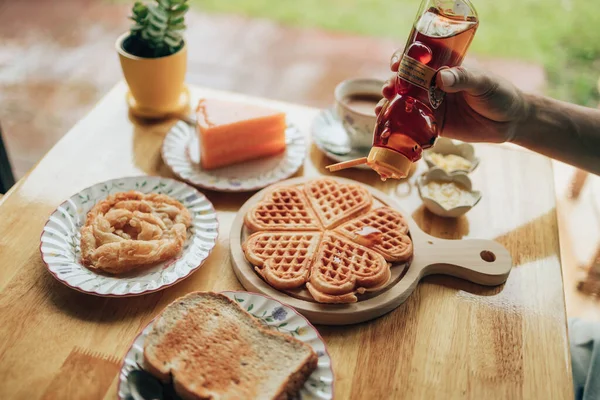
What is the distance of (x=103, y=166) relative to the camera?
203cm

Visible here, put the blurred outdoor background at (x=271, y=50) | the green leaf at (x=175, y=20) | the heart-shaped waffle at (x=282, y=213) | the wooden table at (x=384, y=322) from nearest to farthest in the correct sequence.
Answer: the wooden table at (x=384, y=322) → the heart-shaped waffle at (x=282, y=213) → the green leaf at (x=175, y=20) → the blurred outdoor background at (x=271, y=50)

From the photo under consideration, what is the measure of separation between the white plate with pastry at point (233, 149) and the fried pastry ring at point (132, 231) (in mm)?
228

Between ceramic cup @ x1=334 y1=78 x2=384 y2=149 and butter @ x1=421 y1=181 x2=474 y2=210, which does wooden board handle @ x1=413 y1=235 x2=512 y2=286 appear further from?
ceramic cup @ x1=334 y1=78 x2=384 y2=149

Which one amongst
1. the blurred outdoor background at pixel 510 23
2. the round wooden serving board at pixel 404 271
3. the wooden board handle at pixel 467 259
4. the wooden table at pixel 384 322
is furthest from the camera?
the blurred outdoor background at pixel 510 23

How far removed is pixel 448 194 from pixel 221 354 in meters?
1.01

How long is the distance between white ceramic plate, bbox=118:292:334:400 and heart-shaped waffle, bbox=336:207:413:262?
0.37 metres

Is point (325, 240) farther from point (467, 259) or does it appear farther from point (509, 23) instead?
point (509, 23)

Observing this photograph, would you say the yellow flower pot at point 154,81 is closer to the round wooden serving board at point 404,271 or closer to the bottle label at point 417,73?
the round wooden serving board at point 404,271

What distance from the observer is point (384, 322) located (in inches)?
60.5

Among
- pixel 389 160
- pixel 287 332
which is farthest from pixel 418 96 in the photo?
pixel 287 332

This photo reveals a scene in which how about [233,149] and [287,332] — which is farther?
[233,149]

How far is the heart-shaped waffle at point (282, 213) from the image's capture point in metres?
1.75

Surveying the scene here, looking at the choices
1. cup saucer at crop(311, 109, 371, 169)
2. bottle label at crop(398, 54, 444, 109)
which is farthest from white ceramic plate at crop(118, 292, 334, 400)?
cup saucer at crop(311, 109, 371, 169)

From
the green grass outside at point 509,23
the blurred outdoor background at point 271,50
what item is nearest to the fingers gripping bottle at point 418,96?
the blurred outdoor background at point 271,50
